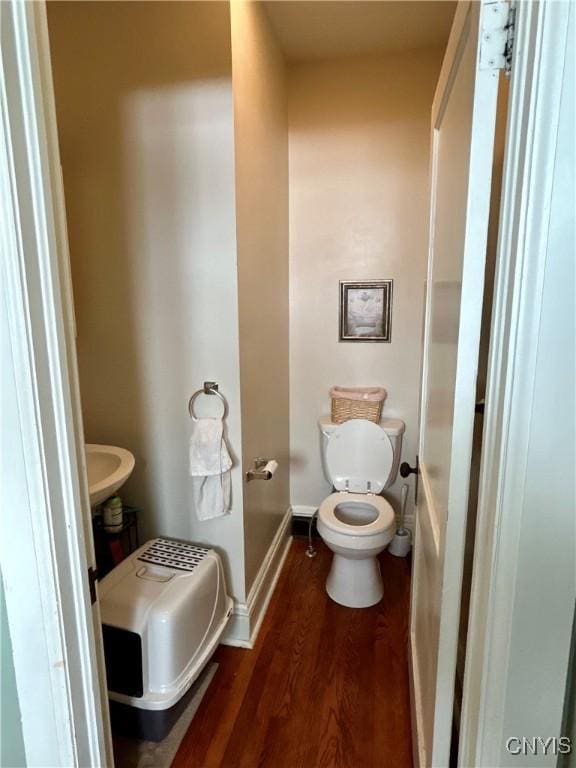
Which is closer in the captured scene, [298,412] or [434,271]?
[434,271]

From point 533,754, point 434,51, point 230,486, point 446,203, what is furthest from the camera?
point 434,51

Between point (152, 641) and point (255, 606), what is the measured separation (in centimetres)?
64

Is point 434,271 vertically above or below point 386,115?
below

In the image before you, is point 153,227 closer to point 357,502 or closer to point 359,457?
point 359,457

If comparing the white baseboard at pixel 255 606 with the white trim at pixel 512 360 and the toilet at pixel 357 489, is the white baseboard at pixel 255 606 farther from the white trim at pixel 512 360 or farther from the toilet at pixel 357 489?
the white trim at pixel 512 360

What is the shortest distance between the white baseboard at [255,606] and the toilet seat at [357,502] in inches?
14.5

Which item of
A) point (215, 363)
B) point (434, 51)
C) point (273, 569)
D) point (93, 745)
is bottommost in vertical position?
point (273, 569)

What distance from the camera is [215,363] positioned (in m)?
1.65

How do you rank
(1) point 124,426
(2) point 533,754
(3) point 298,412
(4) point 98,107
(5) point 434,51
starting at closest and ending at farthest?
(2) point 533,754 → (4) point 98,107 → (1) point 124,426 → (5) point 434,51 → (3) point 298,412

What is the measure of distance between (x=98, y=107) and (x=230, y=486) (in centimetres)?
150

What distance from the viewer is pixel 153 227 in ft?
5.31

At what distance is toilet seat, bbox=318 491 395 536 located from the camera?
1938mm

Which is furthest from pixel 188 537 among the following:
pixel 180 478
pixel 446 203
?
pixel 446 203

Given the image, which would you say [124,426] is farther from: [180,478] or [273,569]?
[273,569]
